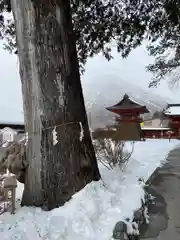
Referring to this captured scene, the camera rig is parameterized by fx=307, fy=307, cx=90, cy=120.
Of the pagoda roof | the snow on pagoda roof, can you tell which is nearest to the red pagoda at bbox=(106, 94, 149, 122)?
the pagoda roof

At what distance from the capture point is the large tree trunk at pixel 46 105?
151 inches

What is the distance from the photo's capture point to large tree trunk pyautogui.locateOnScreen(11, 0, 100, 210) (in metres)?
3.82

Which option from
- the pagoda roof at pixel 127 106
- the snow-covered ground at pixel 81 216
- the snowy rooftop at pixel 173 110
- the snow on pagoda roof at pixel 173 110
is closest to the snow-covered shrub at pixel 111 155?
the snow-covered ground at pixel 81 216

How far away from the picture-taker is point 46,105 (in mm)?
3873

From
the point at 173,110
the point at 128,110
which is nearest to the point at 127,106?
the point at 128,110

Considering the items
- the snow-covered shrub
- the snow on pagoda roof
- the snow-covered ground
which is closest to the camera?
the snow-covered ground

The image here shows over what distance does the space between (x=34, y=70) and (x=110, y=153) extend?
10.6 feet

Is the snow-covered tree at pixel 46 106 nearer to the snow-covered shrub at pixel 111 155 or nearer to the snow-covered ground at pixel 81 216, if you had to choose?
the snow-covered ground at pixel 81 216

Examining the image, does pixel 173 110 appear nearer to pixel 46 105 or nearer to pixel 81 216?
pixel 46 105

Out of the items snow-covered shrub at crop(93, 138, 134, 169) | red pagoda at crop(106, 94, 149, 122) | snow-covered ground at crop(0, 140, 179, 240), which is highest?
red pagoda at crop(106, 94, 149, 122)

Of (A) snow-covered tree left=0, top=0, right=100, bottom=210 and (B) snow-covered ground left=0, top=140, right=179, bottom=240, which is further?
(A) snow-covered tree left=0, top=0, right=100, bottom=210

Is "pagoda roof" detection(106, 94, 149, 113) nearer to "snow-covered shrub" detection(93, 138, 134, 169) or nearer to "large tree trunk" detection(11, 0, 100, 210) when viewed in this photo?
"snow-covered shrub" detection(93, 138, 134, 169)

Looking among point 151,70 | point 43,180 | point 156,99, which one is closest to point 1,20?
point 43,180

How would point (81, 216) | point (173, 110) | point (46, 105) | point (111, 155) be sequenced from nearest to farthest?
point (81, 216)
point (46, 105)
point (111, 155)
point (173, 110)
